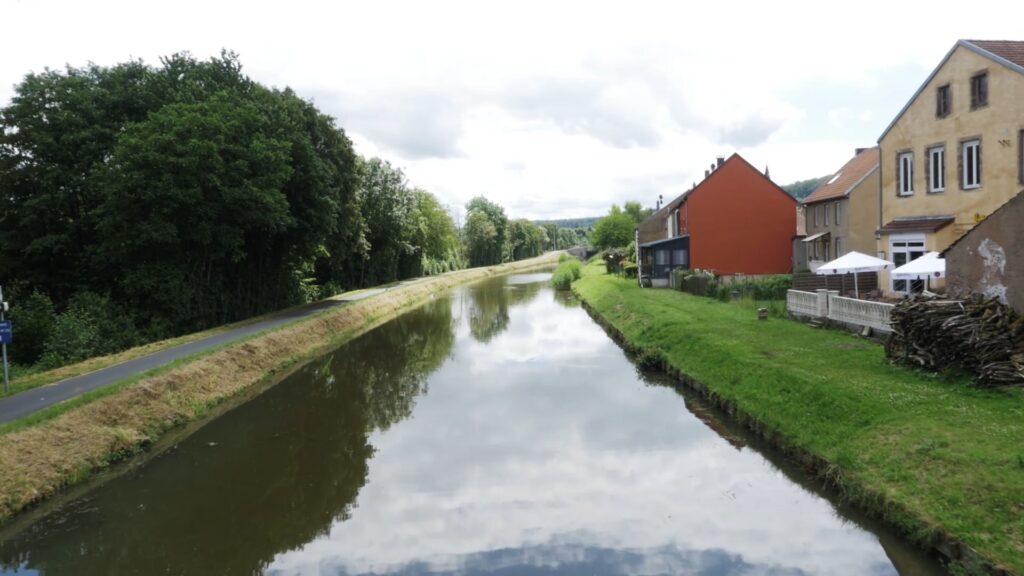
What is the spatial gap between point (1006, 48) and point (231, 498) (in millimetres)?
24458

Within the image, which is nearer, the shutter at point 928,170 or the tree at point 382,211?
the shutter at point 928,170

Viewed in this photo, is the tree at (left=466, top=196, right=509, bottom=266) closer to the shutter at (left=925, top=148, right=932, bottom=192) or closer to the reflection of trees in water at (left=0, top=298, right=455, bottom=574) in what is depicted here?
the shutter at (left=925, top=148, right=932, bottom=192)

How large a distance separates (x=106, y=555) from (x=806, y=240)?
36935 millimetres

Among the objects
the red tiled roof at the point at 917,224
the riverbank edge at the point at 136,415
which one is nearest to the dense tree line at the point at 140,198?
the riverbank edge at the point at 136,415

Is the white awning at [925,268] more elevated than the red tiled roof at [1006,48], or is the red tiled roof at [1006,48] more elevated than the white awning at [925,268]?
the red tiled roof at [1006,48]

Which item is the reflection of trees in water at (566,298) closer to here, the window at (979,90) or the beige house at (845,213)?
the beige house at (845,213)

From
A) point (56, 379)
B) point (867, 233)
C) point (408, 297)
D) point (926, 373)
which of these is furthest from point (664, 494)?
point (408, 297)

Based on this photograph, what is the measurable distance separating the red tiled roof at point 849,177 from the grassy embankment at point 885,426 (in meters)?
17.5

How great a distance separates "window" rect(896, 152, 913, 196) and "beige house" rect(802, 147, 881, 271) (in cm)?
751

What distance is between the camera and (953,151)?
21.0 metres

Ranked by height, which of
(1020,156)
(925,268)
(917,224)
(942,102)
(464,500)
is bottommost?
(464,500)

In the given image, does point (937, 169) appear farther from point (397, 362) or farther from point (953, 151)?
point (397, 362)

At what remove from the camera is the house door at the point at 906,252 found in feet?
71.1

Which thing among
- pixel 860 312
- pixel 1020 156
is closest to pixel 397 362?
pixel 860 312
